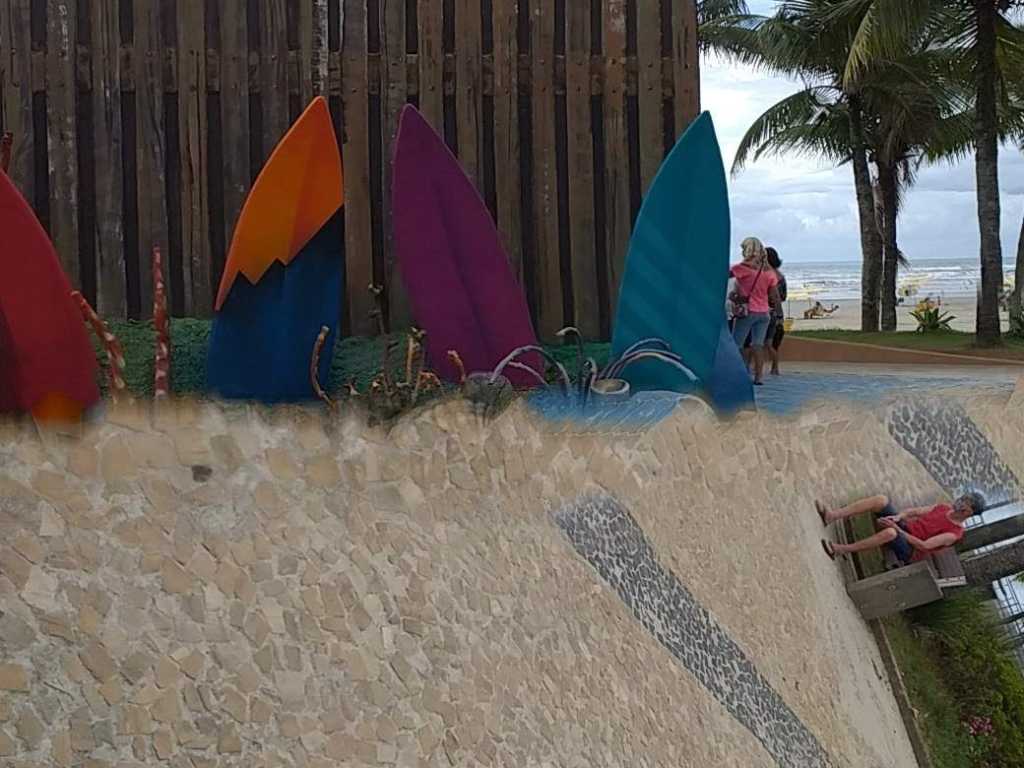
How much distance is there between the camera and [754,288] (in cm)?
762

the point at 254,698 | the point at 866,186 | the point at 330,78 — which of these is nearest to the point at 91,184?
the point at 330,78

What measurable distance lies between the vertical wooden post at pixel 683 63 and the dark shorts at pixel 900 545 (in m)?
2.66

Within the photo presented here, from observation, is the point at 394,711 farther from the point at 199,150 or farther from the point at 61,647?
the point at 199,150

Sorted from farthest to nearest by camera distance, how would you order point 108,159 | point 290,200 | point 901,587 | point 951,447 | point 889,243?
1. point 889,243
2. point 951,447
3. point 901,587
4. point 108,159
5. point 290,200

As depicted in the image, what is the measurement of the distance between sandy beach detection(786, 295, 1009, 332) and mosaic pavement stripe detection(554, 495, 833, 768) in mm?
21404

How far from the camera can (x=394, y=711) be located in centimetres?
351

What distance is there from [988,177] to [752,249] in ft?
26.0

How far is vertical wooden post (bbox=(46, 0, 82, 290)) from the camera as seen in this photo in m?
6.62

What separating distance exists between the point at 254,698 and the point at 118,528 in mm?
599

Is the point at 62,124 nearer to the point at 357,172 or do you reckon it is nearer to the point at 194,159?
the point at 194,159

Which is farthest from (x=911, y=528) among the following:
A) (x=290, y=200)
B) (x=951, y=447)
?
(x=290, y=200)

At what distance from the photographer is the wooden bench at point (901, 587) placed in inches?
284

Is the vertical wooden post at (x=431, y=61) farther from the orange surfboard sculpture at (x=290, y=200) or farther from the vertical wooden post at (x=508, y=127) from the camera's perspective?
the orange surfboard sculpture at (x=290, y=200)

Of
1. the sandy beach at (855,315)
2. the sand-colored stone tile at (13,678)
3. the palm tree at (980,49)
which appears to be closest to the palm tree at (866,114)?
the palm tree at (980,49)
